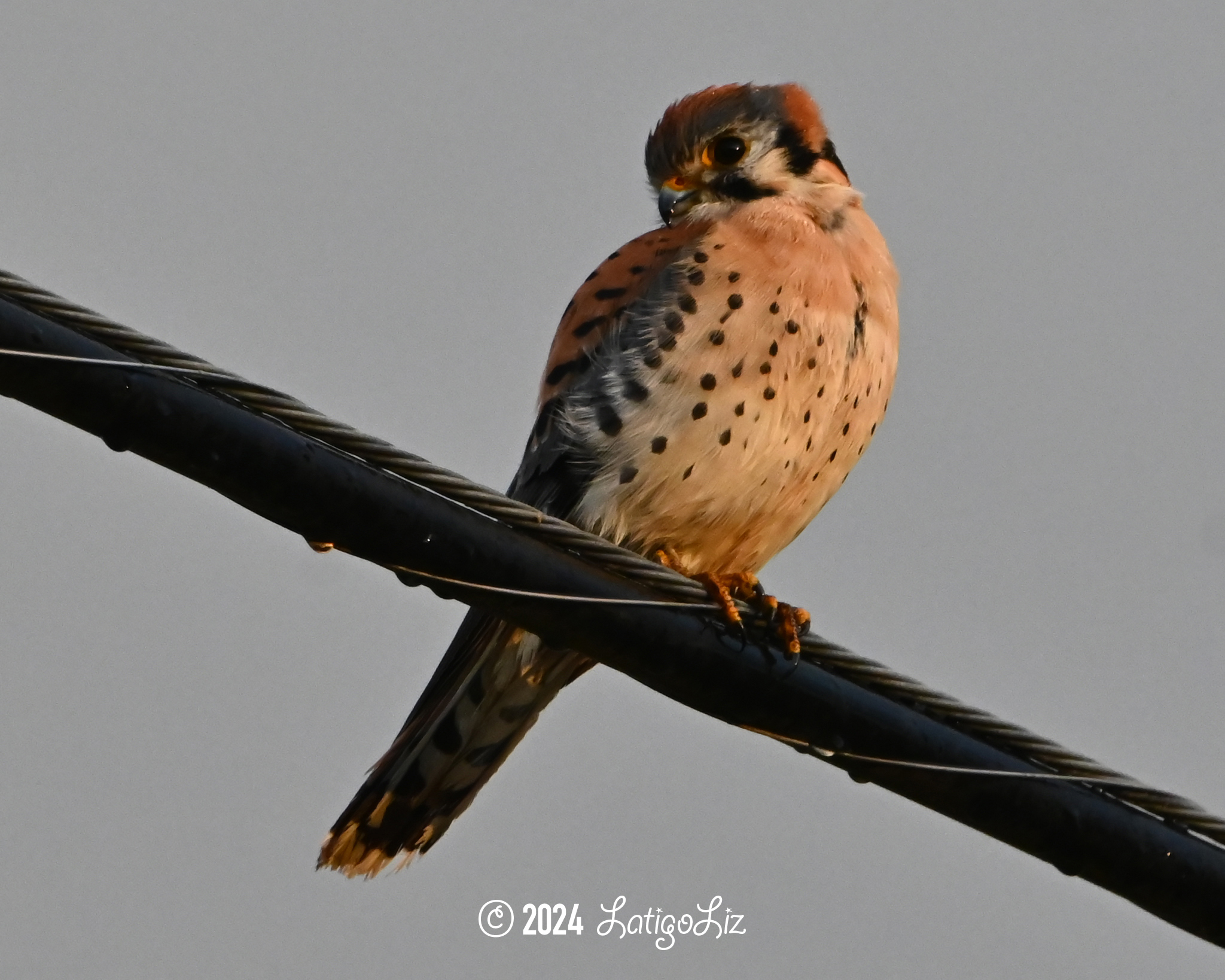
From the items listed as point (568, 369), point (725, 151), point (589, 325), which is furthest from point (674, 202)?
point (568, 369)

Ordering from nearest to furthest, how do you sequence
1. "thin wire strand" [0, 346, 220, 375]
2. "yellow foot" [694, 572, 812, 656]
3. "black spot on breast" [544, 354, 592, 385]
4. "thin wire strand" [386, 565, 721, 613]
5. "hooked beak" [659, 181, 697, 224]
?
"thin wire strand" [0, 346, 220, 375] → "thin wire strand" [386, 565, 721, 613] → "yellow foot" [694, 572, 812, 656] → "black spot on breast" [544, 354, 592, 385] → "hooked beak" [659, 181, 697, 224]

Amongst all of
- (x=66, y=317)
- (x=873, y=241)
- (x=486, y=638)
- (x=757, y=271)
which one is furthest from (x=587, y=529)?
(x=66, y=317)

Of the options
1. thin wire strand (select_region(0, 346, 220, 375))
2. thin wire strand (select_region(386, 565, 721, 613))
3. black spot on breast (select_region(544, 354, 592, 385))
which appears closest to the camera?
thin wire strand (select_region(0, 346, 220, 375))

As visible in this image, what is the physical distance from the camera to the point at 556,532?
324cm

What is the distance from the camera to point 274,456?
117 inches

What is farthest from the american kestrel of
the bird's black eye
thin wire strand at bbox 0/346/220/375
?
thin wire strand at bbox 0/346/220/375

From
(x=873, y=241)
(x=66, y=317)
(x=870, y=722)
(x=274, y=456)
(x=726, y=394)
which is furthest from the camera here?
(x=873, y=241)

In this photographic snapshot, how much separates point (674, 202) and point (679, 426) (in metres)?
1.09

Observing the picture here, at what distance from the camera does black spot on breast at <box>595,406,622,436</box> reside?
4729mm

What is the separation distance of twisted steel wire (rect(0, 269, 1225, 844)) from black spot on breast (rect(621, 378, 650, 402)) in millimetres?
1289

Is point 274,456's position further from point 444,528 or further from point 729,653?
point 729,653

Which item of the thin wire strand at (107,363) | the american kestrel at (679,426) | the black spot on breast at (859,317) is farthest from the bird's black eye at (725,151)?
the thin wire strand at (107,363)

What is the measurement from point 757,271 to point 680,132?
37.0 inches

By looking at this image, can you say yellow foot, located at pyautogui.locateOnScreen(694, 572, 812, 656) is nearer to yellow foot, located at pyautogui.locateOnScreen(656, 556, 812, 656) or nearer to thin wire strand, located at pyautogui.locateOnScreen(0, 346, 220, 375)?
yellow foot, located at pyautogui.locateOnScreen(656, 556, 812, 656)
